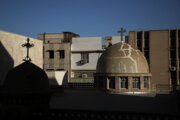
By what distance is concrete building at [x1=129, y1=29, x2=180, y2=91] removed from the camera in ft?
120

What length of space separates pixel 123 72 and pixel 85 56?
19519mm

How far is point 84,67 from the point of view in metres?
42.0

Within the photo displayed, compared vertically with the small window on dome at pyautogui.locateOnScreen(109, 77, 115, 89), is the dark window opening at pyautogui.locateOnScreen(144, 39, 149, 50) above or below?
above

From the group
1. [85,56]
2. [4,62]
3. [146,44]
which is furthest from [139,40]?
[4,62]

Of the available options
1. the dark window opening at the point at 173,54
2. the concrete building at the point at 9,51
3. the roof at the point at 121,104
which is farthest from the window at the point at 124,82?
the dark window opening at the point at 173,54

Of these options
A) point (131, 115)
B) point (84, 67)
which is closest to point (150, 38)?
point (84, 67)

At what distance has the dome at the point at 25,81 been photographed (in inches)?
298

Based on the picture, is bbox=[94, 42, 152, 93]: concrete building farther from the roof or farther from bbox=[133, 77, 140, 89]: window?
the roof

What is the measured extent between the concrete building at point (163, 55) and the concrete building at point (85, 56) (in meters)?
9.13

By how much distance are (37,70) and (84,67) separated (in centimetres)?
3388

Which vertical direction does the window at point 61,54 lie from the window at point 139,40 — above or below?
below

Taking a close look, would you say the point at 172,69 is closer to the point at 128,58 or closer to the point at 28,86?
the point at 128,58

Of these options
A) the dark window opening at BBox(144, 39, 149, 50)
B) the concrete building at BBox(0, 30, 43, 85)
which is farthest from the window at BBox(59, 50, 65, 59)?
the dark window opening at BBox(144, 39, 149, 50)

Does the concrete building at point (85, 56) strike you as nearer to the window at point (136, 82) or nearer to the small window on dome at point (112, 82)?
the small window on dome at point (112, 82)
